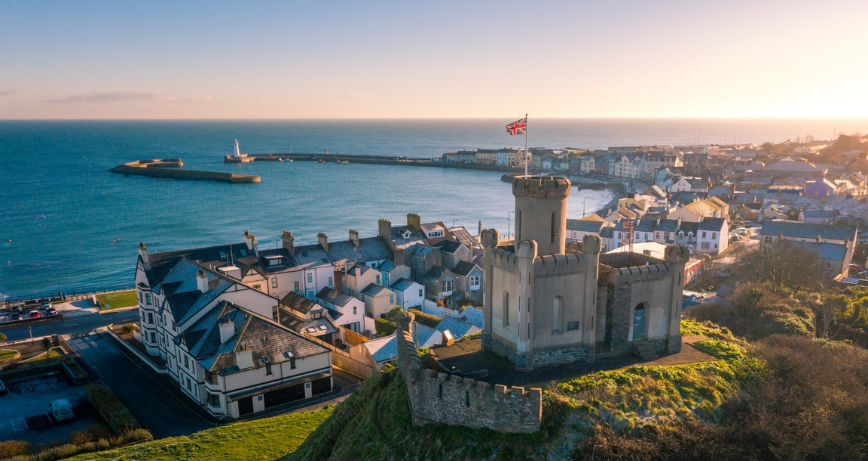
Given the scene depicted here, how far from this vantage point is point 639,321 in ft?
73.8

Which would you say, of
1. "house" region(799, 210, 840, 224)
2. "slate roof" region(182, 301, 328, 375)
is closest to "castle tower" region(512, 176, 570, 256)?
"slate roof" region(182, 301, 328, 375)

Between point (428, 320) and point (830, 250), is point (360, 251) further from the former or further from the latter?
point (830, 250)

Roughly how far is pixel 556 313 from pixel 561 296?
2.22 ft

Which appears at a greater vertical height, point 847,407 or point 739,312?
point 847,407

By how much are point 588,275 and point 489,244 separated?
12.6 ft

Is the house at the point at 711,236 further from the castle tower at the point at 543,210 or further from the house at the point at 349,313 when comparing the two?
the castle tower at the point at 543,210

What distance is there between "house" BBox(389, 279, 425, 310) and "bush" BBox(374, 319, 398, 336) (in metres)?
5.00

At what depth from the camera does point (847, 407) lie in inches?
747

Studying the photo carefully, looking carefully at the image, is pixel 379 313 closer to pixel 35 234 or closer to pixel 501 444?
pixel 501 444

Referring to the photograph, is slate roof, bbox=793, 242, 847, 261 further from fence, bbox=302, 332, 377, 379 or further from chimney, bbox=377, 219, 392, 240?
fence, bbox=302, 332, 377, 379

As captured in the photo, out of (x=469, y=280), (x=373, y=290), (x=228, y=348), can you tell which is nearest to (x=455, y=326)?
(x=373, y=290)

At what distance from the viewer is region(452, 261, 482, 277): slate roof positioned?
57969 millimetres

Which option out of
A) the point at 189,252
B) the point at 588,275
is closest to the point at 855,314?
the point at 588,275

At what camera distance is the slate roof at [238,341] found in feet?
110
